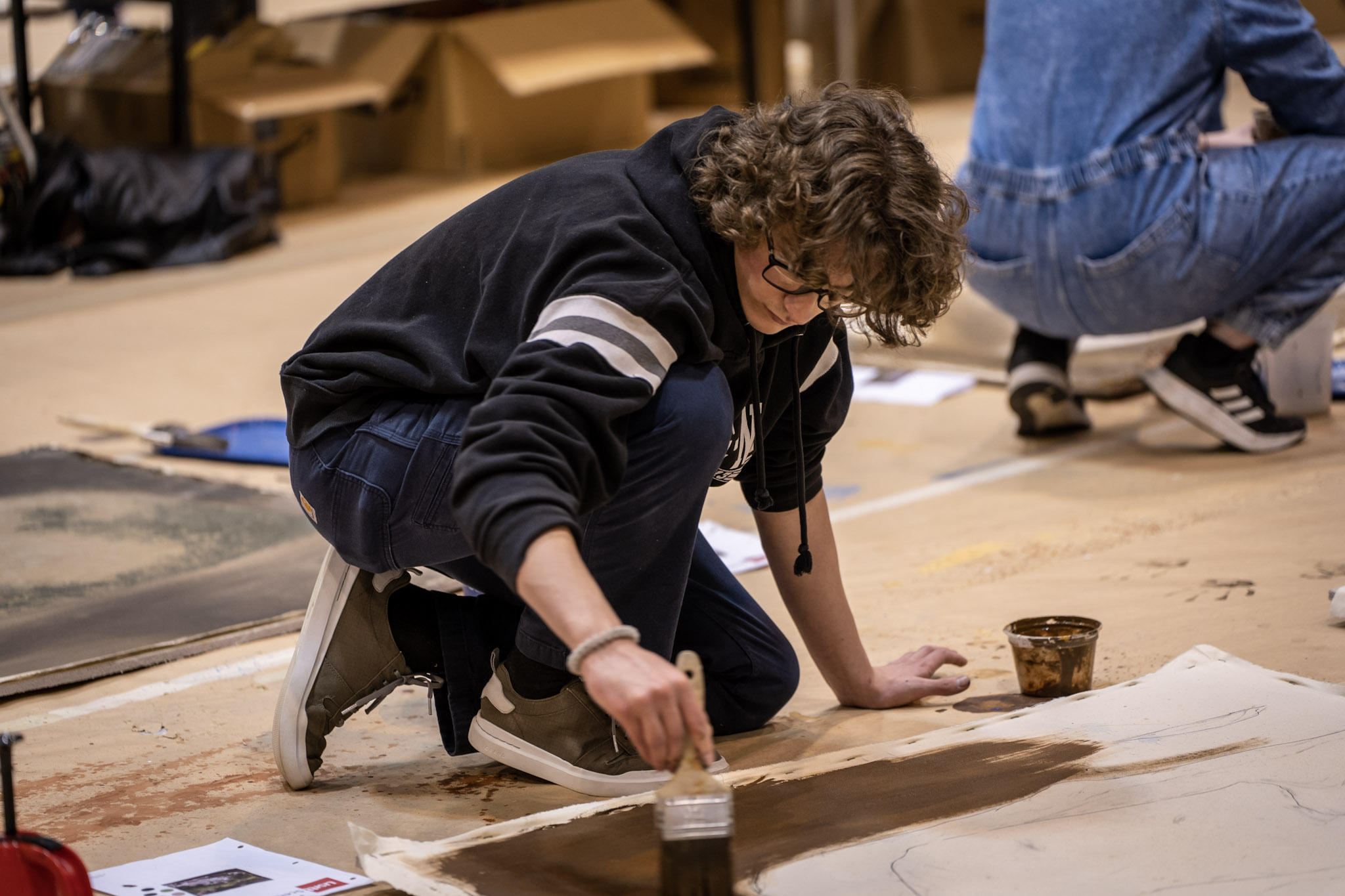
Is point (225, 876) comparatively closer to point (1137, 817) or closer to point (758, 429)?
point (758, 429)

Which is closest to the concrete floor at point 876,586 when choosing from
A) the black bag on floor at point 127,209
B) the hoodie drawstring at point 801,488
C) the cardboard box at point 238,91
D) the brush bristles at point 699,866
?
the hoodie drawstring at point 801,488

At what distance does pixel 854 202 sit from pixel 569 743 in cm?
76

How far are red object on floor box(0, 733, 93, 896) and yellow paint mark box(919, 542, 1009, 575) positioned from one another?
1692mm

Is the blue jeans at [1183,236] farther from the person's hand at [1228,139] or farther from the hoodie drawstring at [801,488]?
the hoodie drawstring at [801,488]

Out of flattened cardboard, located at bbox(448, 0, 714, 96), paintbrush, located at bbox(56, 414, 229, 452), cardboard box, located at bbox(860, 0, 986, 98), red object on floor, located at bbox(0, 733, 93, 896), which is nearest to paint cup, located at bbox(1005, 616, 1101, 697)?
red object on floor, located at bbox(0, 733, 93, 896)

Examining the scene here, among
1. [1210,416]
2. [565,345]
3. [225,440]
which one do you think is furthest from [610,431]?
[225,440]

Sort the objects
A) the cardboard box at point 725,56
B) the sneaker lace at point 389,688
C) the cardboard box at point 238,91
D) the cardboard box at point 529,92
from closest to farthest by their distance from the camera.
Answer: the sneaker lace at point 389,688, the cardboard box at point 238,91, the cardboard box at point 529,92, the cardboard box at point 725,56

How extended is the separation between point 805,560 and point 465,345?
56 cm

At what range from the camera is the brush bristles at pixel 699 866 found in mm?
1288

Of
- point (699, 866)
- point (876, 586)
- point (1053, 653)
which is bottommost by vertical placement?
point (876, 586)

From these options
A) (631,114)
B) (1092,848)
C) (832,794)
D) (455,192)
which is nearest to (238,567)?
(832,794)

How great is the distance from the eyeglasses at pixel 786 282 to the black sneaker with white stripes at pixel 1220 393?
6.07 feet

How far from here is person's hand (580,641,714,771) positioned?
4.19 feet

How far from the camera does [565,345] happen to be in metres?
1.50
